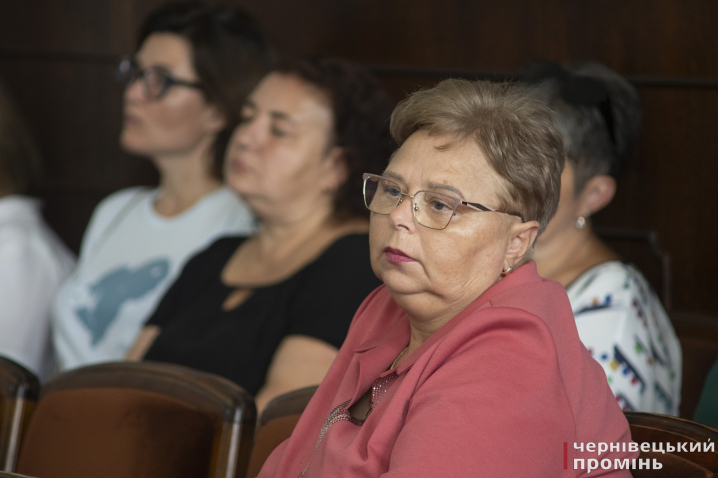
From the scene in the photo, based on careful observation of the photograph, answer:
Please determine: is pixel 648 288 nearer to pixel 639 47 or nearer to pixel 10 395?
pixel 639 47

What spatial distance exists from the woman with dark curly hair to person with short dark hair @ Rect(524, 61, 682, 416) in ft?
1.66

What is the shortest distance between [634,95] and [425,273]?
1.33 meters

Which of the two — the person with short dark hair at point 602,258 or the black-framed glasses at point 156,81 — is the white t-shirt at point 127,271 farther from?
the person with short dark hair at point 602,258

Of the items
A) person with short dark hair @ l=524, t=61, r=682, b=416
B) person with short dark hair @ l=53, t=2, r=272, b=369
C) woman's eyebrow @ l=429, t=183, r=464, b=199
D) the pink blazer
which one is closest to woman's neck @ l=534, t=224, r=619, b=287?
person with short dark hair @ l=524, t=61, r=682, b=416

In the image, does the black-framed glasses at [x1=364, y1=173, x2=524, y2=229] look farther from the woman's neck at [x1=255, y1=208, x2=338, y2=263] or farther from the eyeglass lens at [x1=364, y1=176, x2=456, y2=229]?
the woman's neck at [x1=255, y1=208, x2=338, y2=263]

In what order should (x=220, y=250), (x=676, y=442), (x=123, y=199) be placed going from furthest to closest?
1. (x=123, y=199)
2. (x=220, y=250)
3. (x=676, y=442)

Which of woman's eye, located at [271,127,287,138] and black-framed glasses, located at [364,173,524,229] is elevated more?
black-framed glasses, located at [364,173,524,229]

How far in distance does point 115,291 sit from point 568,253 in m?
1.62

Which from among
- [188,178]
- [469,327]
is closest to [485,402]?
[469,327]

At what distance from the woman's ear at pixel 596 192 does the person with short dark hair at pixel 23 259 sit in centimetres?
183

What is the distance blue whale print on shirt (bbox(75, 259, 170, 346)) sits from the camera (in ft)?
8.80

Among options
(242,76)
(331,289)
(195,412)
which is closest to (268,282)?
(331,289)

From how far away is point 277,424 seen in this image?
1.47 m

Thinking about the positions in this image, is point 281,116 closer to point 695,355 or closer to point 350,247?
point 350,247
